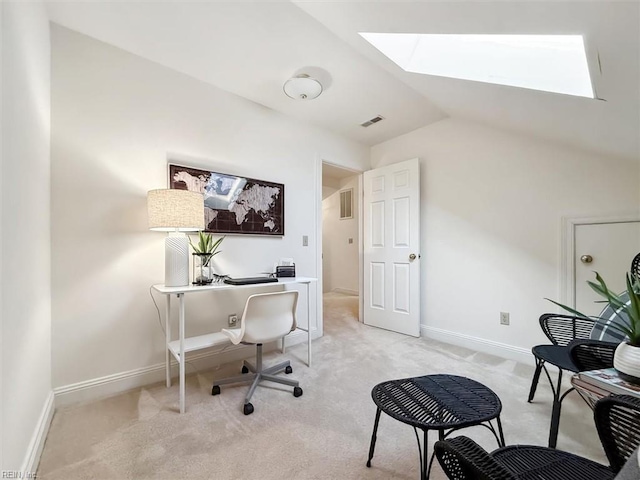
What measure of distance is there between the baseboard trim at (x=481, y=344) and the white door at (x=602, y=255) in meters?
0.60

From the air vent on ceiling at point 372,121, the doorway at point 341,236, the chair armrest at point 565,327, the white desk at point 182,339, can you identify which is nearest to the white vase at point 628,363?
the chair armrest at point 565,327

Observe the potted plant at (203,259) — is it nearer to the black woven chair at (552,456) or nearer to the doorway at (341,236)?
the black woven chair at (552,456)

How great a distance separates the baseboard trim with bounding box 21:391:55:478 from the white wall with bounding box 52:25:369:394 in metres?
0.19

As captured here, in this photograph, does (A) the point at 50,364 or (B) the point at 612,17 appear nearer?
(B) the point at 612,17

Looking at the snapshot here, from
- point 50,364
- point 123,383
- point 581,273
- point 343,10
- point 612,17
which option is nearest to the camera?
point 612,17

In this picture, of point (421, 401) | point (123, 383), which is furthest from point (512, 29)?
point (123, 383)

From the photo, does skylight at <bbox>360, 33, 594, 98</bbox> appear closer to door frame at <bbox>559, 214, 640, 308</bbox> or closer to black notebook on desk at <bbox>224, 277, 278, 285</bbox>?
door frame at <bbox>559, 214, 640, 308</bbox>

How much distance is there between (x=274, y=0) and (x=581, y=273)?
2862mm

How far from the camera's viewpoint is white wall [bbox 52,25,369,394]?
1.84 metres

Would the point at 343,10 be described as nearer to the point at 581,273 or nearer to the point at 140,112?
the point at 140,112

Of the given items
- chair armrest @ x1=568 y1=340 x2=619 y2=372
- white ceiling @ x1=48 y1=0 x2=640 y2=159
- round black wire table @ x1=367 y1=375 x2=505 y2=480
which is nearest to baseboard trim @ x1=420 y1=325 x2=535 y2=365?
chair armrest @ x1=568 y1=340 x2=619 y2=372

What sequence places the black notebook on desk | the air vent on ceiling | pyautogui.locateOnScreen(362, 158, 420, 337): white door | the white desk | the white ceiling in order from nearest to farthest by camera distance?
the white ceiling, the white desk, the black notebook on desk, the air vent on ceiling, pyautogui.locateOnScreen(362, 158, 420, 337): white door

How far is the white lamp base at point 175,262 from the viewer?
193 centimetres

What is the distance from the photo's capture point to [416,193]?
126 inches
